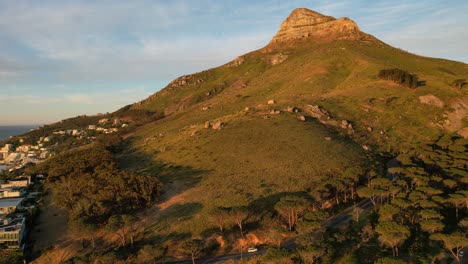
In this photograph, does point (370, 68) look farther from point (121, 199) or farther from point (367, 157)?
point (121, 199)

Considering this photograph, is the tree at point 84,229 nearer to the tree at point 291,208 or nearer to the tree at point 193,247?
the tree at point 193,247

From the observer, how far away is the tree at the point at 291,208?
51.5 meters

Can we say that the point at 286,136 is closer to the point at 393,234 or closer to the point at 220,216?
the point at 220,216

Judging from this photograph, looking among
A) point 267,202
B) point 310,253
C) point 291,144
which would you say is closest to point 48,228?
point 267,202

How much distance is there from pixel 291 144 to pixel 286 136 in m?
5.41

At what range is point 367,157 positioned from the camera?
78.9m

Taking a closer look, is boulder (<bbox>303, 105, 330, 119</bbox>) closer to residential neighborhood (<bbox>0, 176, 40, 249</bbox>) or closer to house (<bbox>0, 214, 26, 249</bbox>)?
residential neighborhood (<bbox>0, 176, 40, 249</bbox>)

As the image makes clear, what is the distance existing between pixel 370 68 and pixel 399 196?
110 m

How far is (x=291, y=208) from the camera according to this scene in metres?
51.3

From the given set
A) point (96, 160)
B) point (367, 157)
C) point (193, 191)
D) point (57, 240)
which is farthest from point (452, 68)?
point (57, 240)

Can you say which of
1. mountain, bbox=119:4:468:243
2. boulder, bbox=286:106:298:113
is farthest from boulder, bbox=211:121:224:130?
boulder, bbox=286:106:298:113

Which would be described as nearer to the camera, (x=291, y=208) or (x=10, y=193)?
(x=291, y=208)

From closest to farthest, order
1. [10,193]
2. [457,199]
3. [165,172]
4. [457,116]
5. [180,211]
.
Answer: [457,199]
[180,211]
[165,172]
[10,193]
[457,116]

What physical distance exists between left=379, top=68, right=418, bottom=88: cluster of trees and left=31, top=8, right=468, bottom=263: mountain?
→ 71 cm
